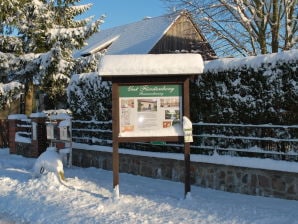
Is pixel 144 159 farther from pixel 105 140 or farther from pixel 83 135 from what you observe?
pixel 83 135

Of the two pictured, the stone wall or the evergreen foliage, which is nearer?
the stone wall

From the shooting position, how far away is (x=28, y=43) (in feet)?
64.4

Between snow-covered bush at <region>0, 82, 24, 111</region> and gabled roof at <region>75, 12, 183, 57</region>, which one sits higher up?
gabled roof at <region>75, 12, 183, 57</region>

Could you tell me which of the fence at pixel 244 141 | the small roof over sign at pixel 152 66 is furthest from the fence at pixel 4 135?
the small roof over sign at pixel 152 66

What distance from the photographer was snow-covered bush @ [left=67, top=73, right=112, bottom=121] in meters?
11.8

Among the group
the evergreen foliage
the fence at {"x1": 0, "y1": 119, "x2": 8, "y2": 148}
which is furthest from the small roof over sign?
the fence at {"x1": 0, "y1": 119, "x2": 8, "y2": 148}

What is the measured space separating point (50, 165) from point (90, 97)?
11.2 ft

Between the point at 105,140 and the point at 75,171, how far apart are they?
1257mm

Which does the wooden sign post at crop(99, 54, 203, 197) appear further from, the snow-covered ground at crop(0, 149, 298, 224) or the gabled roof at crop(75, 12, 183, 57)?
the gabled roof at crop(75, 12, 183, 57)

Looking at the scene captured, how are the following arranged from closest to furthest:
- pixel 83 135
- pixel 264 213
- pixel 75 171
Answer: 1. pixel 264 213
2. pixel 75 171
3. pixel 83 135

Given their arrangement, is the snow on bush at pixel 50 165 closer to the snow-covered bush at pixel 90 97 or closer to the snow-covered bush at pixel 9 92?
the snow-covered bush at pixel 90 97

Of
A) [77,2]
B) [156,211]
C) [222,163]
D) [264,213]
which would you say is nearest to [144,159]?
[222,163]

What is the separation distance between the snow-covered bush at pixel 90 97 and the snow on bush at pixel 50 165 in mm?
2441

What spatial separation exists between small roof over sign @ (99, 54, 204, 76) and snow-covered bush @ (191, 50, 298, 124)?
1301 mm
